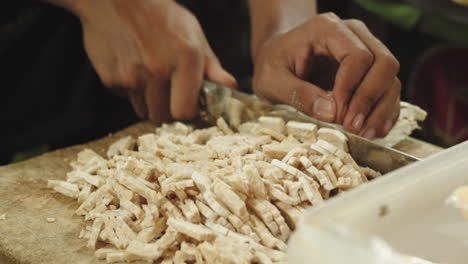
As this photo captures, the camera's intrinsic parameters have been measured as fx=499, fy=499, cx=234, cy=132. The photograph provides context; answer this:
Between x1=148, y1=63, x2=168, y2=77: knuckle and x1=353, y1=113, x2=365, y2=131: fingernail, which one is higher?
x1=353, y1=113, x2=365, y2=131: fingernail

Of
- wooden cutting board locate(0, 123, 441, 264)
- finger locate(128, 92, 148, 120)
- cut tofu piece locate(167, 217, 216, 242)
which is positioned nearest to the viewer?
cut tofu piece locate(167, 217, 216, 242)

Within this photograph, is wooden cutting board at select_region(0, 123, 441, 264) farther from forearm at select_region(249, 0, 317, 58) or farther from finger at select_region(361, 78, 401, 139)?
forearm at select_region(249, 0, 317, 58)

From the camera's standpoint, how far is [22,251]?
1.25 meters

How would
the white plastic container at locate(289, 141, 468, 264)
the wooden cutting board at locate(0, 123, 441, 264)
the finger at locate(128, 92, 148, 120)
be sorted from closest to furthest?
the white plastic container at locate(289, 141, 468, 264) → the wooden cutting board at locate(0, 123, 441, 264) → the finger at locate(128, 92, 148, 120)

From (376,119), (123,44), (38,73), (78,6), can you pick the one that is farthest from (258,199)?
(38,73)

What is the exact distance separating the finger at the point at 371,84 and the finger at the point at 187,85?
0.61m

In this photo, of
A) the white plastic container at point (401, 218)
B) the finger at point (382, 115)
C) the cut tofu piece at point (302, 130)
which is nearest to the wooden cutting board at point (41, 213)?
the finger at point (382, 115)

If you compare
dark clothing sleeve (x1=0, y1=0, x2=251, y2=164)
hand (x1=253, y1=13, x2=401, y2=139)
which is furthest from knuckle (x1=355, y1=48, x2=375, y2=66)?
dark clothing sleeve (x1=0, y1=0, x2=251, y2=164)

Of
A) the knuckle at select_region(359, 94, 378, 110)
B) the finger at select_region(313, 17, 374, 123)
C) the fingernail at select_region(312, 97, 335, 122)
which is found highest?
the finger at select_region(313, 17, 374, 123)

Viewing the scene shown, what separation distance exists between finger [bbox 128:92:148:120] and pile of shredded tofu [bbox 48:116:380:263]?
53 centimetres

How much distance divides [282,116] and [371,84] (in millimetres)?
318

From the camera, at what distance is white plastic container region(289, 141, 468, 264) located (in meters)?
0.75

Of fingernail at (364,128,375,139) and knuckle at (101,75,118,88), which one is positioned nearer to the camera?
fingernail at (364,128,375,139)

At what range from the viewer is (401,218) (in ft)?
2.79
